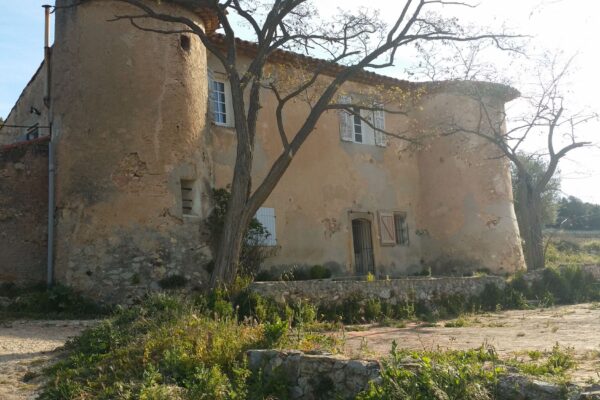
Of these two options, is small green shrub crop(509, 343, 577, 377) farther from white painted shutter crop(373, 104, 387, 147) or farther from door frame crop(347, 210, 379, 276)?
white painted shutter crop(373, 104, 387, 147)

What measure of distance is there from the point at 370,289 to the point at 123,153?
5836mm

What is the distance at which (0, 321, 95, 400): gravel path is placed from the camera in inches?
249

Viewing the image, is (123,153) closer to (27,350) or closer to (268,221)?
(268,221)

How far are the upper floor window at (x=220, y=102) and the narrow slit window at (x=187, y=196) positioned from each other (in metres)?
2.60

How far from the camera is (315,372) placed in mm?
5652

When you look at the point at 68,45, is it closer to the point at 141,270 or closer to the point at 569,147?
the point at 141,270

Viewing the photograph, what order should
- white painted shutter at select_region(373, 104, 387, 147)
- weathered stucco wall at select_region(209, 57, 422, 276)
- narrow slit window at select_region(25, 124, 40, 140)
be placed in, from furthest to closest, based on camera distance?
white painted shutter at select_region(373, 104, 387, 147)
narrow slit window at select_region(25, 124, 40, 140)
weathered stucco wall at select_region(209, 57, 422, 276)

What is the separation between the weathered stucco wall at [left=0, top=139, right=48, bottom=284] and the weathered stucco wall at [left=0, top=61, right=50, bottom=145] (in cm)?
219

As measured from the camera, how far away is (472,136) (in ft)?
63.3

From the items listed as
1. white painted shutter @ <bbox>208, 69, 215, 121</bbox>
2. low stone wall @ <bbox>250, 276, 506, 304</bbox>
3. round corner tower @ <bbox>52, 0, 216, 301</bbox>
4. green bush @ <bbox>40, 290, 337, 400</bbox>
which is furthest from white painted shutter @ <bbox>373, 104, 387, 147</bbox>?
green bush @ <bbox>40, 290, 337, 400</bbox>

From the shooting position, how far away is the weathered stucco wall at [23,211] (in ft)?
41.3

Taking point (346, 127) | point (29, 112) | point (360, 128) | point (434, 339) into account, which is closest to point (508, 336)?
point (434, 339)

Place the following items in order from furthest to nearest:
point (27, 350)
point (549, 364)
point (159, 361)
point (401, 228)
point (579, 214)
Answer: point (579, 214), point (401, 228), point (27, 350), point (159, 361), point (549, 364)

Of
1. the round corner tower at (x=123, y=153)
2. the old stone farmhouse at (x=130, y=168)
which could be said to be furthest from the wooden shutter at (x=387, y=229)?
the round corner tower at (x=123, y=153)
